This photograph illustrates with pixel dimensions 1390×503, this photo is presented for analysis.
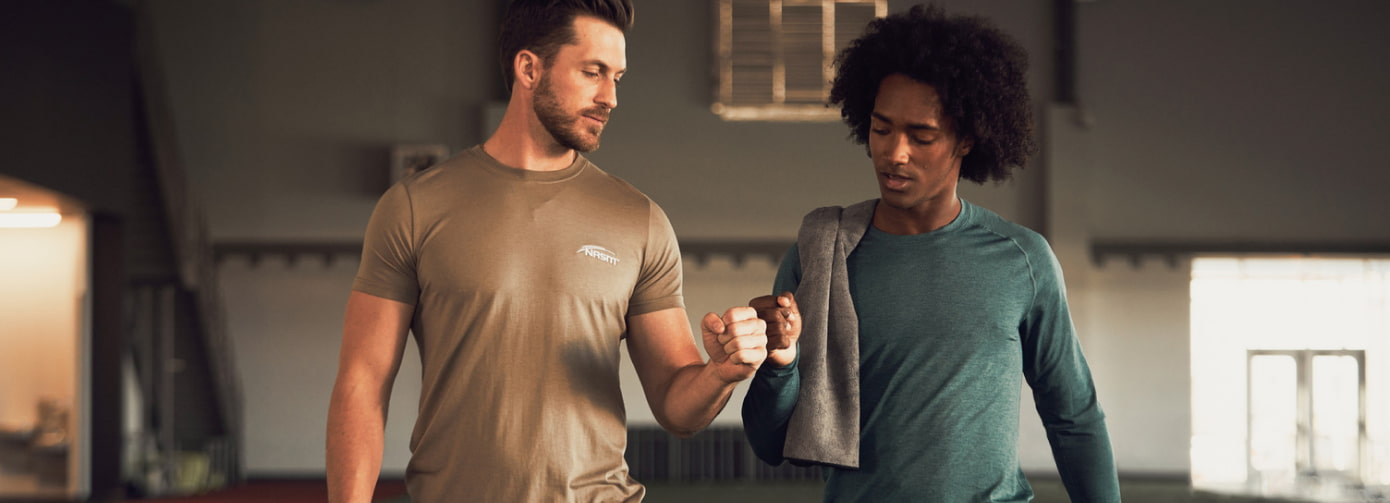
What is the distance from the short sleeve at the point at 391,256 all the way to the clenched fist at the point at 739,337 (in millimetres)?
572

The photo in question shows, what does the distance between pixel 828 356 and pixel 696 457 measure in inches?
309

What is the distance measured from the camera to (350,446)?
1929mm

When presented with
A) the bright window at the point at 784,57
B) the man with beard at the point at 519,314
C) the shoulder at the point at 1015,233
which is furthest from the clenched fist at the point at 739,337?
the bright window at the point at 784,57

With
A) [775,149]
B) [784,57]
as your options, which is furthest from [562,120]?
[784,57]

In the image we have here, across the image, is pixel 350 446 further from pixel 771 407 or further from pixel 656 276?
pixel 771 407

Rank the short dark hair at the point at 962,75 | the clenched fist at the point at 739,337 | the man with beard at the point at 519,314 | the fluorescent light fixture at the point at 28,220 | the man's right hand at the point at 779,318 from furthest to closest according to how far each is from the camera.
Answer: the fluorescent light fixture at the point at 28,220 < the short dark hair at the point at 962,75 < the man with beard at the point at 519,314 < the man's right hand at the point at 779,318 < the clenched fist at the point at 739,337

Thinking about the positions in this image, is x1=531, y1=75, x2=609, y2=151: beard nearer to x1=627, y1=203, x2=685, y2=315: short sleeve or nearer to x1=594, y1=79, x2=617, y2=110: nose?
x1=594, y1=79, x2=617, y2=110: nose

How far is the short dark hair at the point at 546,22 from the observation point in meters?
2.03

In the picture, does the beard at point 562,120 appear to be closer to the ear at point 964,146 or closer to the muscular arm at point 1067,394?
the ear at point 964,146

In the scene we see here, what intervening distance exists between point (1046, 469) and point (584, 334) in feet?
32.2

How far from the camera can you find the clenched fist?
1727mm

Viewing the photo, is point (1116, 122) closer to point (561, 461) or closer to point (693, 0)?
point (693, 0)

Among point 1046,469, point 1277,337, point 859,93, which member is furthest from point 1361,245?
point 859,93

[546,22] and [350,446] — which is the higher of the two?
[546,22]
